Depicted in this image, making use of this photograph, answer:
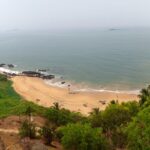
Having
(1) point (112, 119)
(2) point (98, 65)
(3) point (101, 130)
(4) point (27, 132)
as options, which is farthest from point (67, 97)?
(4) point (27, 132)

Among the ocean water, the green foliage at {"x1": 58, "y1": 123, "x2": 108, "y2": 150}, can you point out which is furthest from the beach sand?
the green foliage at {"x1": 58, "y1": 123, "x2": 108, "y2": 150}

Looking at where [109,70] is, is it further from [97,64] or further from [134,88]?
[134,88]

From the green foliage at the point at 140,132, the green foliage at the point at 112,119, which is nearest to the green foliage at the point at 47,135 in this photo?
the green foliage at the point at 112,119

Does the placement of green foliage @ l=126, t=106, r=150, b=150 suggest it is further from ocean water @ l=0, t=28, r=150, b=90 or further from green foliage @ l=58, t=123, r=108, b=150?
ocean water @ l=0, t=28, r=150, b=90

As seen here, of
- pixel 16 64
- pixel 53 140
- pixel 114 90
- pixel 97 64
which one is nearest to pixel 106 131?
pixel 53 140

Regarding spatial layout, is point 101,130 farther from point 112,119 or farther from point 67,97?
point 67,97

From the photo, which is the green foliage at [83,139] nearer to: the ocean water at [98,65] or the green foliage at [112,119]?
the green foliage at [112,119]
